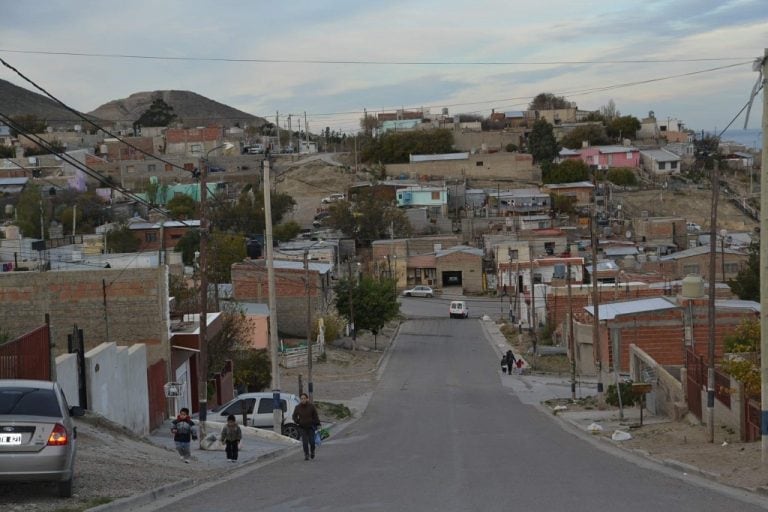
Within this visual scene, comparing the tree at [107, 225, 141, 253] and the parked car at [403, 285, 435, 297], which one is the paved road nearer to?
the tree at [107, 225, 141, 253]

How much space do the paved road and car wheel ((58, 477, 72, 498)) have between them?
1.11 metres

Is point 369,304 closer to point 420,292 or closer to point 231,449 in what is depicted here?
point 420,292

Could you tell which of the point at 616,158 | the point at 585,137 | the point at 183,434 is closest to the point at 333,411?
the point at 183,434

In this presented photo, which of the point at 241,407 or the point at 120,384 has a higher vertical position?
the point at 120,384

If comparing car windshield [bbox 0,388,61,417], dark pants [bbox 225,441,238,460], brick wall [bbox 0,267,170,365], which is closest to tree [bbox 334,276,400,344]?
brick wall [bbox 0,267,170,365]

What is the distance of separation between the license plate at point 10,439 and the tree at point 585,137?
150086 mm

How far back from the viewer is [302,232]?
368 ft

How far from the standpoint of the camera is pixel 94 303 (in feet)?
105

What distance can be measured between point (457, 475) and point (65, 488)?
7012 millimetres

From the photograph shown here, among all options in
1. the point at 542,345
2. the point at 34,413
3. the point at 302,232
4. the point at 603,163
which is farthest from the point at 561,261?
the point at 34,413

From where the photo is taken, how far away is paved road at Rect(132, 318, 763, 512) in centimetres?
1443

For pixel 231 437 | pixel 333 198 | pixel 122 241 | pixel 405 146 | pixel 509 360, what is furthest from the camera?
pixel 405 146

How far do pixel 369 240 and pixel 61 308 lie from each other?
239 feet

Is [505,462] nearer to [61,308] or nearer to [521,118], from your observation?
[61,308]
